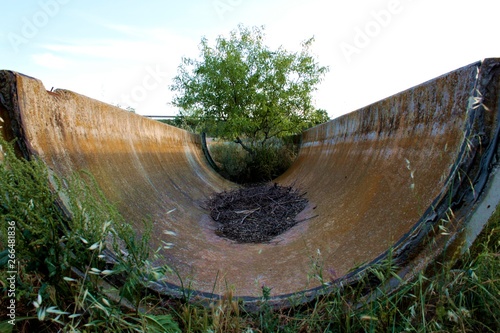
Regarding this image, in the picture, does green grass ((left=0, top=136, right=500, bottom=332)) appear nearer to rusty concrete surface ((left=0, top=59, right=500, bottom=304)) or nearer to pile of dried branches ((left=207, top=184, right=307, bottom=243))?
rusty concrete surface ((left=0, top=59, right=500, bottom=304))

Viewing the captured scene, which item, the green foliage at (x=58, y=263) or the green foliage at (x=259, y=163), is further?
the green foliage at (x=259, y=163)

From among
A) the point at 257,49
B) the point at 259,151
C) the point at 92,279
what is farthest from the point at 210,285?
the point at 257,49

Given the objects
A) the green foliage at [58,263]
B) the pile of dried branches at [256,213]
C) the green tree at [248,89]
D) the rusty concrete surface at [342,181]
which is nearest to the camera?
the green foliage at [58,263]

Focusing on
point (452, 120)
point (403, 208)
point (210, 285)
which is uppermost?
point (452, 120)

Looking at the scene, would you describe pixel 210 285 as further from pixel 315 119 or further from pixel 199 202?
pixel 315 119

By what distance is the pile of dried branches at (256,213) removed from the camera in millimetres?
2752

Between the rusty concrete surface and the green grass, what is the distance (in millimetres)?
102

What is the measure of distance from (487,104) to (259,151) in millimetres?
6195

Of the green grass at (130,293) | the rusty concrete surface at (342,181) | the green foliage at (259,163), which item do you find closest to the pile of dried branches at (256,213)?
the rusty concrete surface at (342,181)

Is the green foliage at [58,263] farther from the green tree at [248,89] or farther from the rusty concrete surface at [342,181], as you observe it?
the green tree at [248,89]

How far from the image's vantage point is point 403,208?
5.04 ft

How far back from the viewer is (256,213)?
3.49 m

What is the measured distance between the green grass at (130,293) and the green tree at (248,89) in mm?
5504

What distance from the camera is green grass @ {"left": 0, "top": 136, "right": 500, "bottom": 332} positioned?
1073 millimetres
